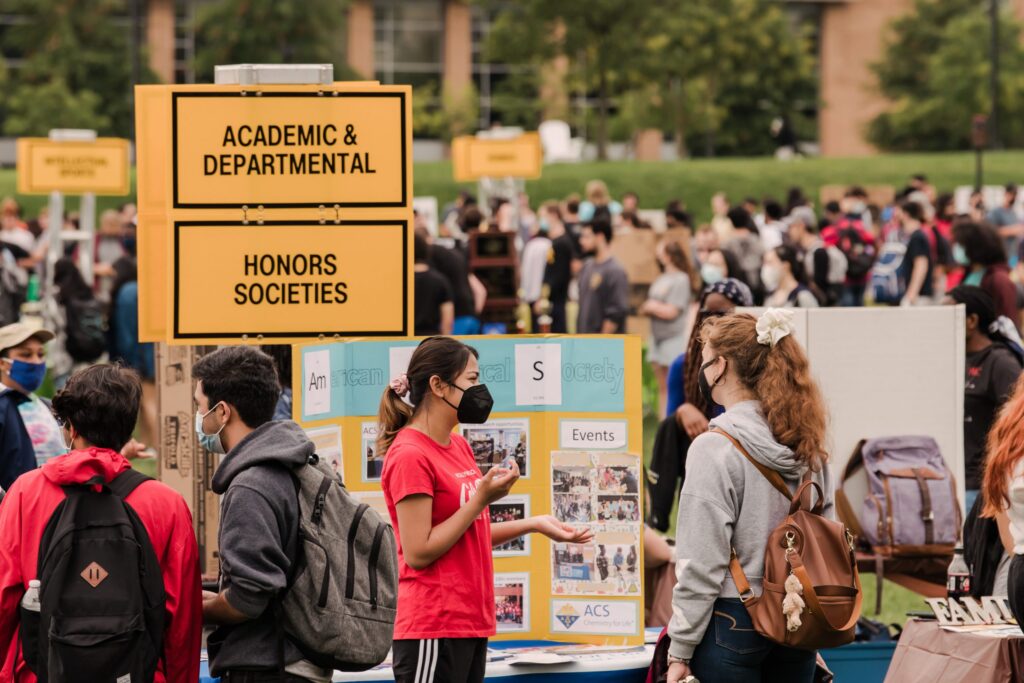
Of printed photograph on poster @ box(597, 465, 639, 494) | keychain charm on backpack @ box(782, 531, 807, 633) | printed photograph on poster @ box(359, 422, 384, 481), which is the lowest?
keychain charm on backpack @ box(782, 531, 807, 633)

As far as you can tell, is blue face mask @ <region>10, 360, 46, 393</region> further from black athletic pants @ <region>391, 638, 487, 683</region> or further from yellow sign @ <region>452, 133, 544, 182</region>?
yellow sign @ <region>452, 133, 544, 182</region>

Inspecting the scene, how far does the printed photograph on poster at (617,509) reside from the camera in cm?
594

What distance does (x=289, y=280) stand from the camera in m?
6.09

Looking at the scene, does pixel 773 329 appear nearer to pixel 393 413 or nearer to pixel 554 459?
pixel 393 413

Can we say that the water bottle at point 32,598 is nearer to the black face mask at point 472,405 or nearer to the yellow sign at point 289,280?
the black face mask at point 472,405

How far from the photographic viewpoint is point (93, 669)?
412 centimetres

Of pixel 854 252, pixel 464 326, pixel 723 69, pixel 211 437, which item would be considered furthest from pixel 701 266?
pixel 723 69

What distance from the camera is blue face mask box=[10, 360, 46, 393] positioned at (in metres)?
6.55

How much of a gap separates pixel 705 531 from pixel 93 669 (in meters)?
1.72

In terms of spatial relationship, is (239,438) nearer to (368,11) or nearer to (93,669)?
(93,669)

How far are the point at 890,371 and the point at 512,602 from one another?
2.87 metres

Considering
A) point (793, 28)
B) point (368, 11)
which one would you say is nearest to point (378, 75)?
point (368, 11)

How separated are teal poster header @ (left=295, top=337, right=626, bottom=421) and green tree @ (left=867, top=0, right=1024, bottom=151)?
5058 cm

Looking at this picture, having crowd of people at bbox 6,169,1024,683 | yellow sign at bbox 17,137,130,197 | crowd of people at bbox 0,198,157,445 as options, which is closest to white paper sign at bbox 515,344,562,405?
crowd of people at bbox 6,169,1024,683
